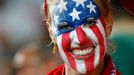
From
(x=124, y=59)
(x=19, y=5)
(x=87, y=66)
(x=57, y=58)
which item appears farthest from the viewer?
(x=19, y=5)

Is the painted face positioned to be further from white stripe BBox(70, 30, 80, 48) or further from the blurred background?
the blurred background

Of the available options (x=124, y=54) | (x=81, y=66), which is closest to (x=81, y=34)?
(x=81, y=66)

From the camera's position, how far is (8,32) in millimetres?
2730

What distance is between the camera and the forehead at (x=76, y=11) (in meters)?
1.75

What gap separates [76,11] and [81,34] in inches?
3.4

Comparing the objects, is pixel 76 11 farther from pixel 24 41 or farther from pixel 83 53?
pixel 24 41

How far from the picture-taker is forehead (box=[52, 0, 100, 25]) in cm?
175

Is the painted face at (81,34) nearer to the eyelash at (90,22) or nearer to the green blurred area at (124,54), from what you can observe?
the eyelash at (90,22)

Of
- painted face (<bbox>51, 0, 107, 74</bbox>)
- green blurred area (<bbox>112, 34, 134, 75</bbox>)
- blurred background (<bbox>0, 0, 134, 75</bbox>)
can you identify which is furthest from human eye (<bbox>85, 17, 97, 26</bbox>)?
blurred background (<bbox>0, 0, 134, 75</bbox>)

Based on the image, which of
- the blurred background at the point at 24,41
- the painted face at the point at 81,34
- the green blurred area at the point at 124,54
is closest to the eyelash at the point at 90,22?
the painted face at the point at 81,34

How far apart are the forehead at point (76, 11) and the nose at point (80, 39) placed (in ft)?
0.12

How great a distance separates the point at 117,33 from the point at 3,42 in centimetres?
82

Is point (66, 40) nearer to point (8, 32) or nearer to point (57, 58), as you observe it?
point (57, 58)

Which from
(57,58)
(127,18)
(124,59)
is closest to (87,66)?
(124,59)
